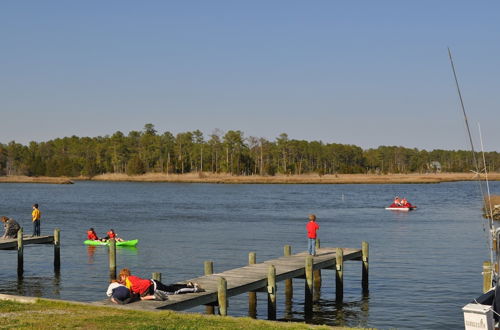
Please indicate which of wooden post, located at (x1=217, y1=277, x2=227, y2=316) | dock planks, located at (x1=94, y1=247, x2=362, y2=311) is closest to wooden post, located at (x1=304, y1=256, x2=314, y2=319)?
dock planks, located at (x1=94, y1=247, x2=362, y2=311)

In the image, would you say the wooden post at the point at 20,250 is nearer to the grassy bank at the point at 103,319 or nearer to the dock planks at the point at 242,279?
the dock planks at the point at 242,279

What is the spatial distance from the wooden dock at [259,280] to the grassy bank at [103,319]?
143cm

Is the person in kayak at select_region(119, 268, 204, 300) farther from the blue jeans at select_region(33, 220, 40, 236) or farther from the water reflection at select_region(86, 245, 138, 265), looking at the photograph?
the water reflection at select_region(86, 245, 138, 265)

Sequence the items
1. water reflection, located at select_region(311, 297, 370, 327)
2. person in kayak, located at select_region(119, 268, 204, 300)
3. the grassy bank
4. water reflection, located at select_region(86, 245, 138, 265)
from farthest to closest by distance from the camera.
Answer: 1. water reflection, located at select_region(86, 245, 138, 265)
2. water reflection, located at select_region(311, 297, 370, 327)
3. person in kayak, located at select_region(119, 268, 204, 300)
4. the grassy bank

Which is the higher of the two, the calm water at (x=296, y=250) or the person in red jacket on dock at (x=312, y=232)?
the person in red jacket on dock at (x=312, y=232)

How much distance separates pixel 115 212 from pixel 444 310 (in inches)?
2684

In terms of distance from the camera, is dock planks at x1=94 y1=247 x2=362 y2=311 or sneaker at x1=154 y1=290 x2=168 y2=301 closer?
dock planks at x1=94 y1=247 x2=362 y2=311

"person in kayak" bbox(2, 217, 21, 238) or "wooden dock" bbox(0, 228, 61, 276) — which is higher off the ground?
"person in kayak" bbox(2, 217, 21, 238)

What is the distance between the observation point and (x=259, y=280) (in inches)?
1006

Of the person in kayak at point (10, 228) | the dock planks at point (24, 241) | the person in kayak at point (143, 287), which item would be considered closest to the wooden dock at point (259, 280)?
the person in kayak at point (143, 287)

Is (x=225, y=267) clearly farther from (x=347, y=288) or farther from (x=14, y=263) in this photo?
(x=14, y=263)

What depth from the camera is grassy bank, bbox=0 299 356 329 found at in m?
16.7

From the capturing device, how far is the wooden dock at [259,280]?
2148cm

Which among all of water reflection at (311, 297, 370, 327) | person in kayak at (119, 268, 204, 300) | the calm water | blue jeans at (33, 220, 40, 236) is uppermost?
blue jeans at (33, 220, 40, 236)
